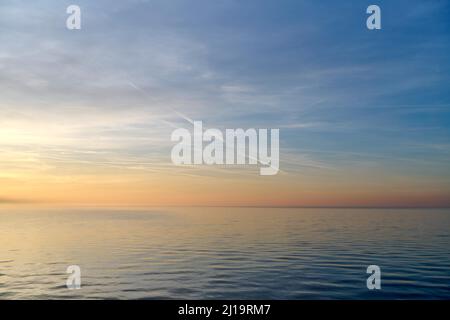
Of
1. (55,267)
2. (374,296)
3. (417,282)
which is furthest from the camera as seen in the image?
(55,267)

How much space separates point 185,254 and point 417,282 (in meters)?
14.5

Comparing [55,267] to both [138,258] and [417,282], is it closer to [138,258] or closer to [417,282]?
[138,258]

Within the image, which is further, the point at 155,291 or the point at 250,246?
the point at 250,246

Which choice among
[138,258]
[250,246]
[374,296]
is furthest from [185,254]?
[374,296]

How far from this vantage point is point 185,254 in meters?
27.3

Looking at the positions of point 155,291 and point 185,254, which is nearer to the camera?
point 155,291

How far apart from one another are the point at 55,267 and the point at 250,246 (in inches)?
549

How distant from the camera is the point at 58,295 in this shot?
16156mm
